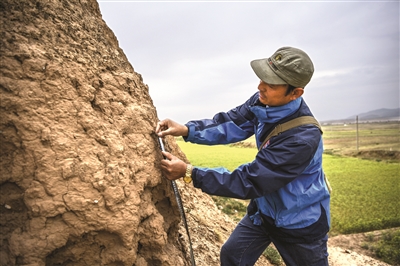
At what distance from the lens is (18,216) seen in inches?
75.1

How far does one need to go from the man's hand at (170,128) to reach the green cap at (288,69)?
91cm

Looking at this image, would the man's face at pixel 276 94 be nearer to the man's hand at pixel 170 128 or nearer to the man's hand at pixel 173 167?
the man's hand at pixel 170 128

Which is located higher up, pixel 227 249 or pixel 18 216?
pixel 18 216

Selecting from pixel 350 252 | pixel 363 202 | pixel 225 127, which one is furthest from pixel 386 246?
pixel 225 127

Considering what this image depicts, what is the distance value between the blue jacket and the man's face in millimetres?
57

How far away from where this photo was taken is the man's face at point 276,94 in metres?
2.55

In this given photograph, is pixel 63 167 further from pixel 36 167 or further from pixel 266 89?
pixel 266 89

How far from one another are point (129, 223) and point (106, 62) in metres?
1.49

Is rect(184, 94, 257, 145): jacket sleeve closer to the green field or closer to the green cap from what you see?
the green cap

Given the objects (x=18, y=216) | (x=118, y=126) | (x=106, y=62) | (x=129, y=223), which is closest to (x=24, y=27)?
(x=106, y=62)

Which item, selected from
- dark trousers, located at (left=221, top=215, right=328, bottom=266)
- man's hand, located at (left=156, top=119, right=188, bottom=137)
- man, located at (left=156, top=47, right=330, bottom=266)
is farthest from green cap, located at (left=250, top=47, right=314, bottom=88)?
dark trousers, located at (left=221, top=215, right=328, bottom=266)

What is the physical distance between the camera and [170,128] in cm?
270

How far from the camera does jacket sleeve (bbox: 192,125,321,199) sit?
2.33 meters

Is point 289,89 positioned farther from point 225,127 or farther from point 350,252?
point 350,252
